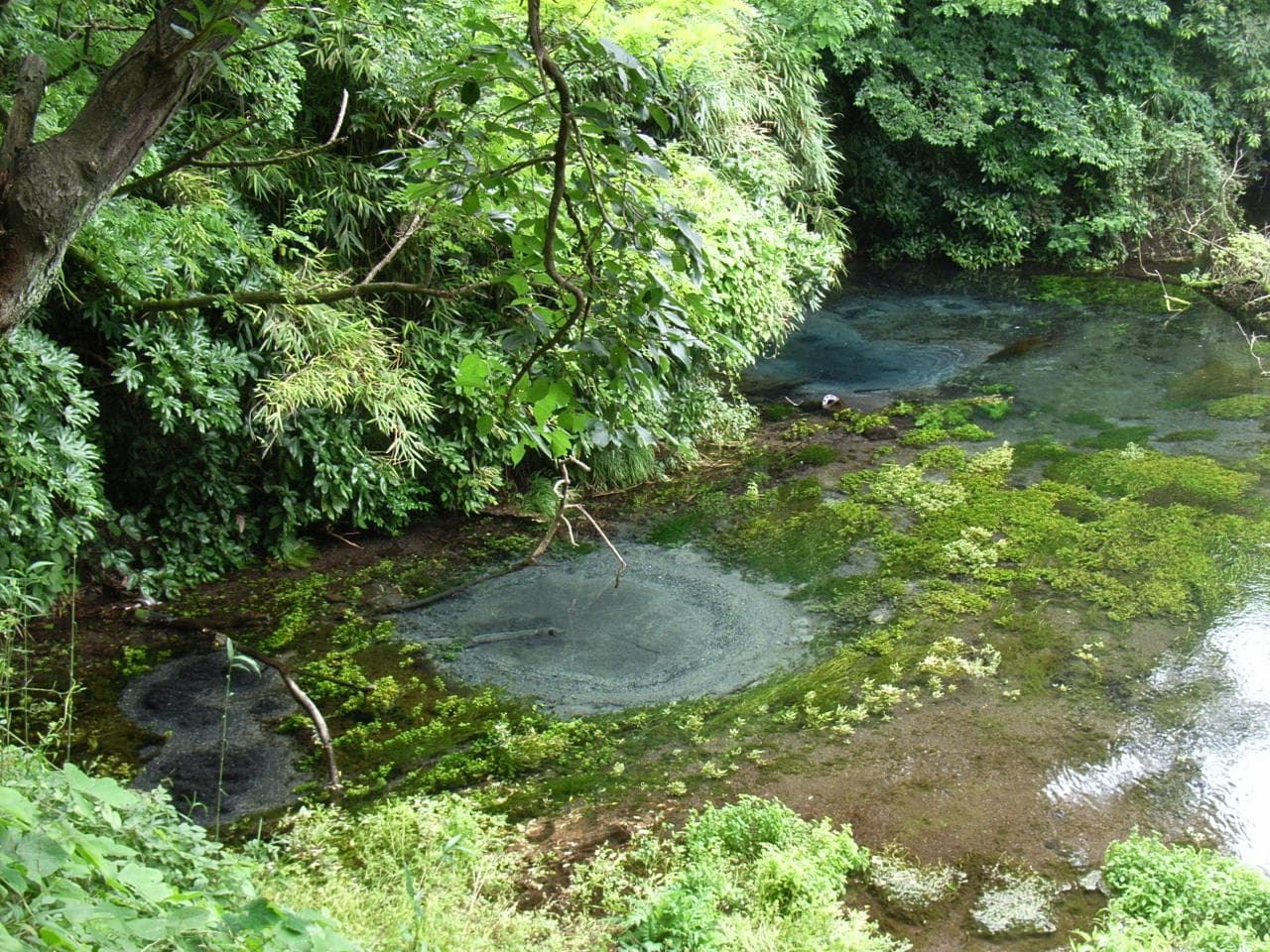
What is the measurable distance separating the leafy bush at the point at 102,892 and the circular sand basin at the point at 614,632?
2.25 metres

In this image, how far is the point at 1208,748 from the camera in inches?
154

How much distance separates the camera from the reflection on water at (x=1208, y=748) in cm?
356

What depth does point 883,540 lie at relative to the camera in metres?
5.71

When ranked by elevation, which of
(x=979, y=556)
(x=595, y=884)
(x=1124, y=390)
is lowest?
(x=595, y=884)

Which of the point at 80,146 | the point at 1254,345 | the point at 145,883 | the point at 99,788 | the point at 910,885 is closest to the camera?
the point at 145,883

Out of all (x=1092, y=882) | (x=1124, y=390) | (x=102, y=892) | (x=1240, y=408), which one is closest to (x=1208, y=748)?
(x=1092, y=882)

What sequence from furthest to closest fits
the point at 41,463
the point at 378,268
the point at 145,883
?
1. the point at 41,463
2. the point at 378,268
3. the point at 145,883

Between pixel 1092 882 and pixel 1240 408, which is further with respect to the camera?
pixel 1240 408

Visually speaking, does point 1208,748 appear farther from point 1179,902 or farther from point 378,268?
point 378,268

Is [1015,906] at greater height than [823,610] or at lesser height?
lesser

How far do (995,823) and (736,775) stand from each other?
87 centimetres

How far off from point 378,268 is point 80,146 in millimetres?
1896

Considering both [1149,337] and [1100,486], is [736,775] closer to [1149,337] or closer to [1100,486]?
[1100,486]

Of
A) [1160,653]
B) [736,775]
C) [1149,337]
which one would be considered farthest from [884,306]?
[736,775]
